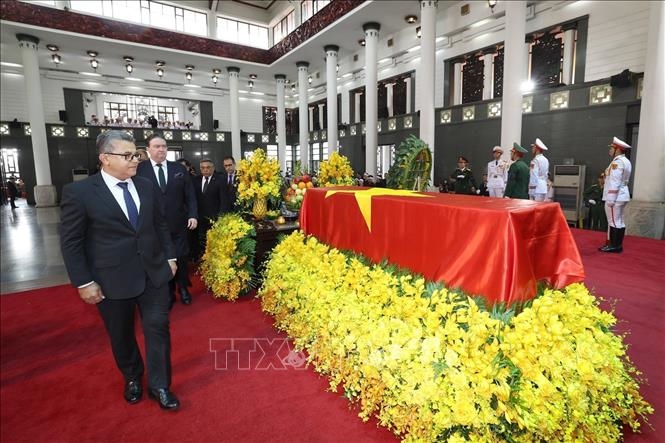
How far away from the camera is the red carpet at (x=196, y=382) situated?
1.79 meters

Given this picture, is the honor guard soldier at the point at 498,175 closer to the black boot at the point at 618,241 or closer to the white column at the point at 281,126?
the black boot at the point at 618,241

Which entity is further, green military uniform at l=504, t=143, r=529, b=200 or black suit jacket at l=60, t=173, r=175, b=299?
green military uniform at l=504, t=143, r=529, b=200

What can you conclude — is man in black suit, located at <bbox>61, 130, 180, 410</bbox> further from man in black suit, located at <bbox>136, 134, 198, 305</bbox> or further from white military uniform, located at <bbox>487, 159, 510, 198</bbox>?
white military uniform, located at <bbox>487, 159, 510, 198</bbox>

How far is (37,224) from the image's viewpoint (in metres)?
8.89

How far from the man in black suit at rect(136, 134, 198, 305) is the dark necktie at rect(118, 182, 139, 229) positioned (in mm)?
1327

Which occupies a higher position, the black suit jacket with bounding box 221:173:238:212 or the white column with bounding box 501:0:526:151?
the white column with bounding box 501:0:526:151

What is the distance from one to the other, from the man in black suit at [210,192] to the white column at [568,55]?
8.27 m

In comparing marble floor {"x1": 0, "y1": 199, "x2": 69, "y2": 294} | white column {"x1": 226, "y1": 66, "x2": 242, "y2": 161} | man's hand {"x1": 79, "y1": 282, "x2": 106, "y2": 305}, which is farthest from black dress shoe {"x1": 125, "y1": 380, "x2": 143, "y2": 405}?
white column {"x1": 226, "y1": 66, "x2": 242, "y2": 161}

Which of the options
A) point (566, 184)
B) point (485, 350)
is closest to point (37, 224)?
point (485, 350)

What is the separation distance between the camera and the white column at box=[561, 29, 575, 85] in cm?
816

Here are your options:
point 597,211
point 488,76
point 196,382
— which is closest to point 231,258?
point 196,382

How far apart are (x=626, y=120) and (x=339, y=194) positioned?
7412 millimetres

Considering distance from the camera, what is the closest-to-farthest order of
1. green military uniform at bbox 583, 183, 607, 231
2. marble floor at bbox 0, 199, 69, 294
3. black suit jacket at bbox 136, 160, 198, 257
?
black suit jacket at bbox 136, 160, 198, 257, marble floor at bbox 0, 199, 69, 294, green military uniform at bbox 583, 183, 607, 231

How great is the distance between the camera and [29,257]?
541cm
